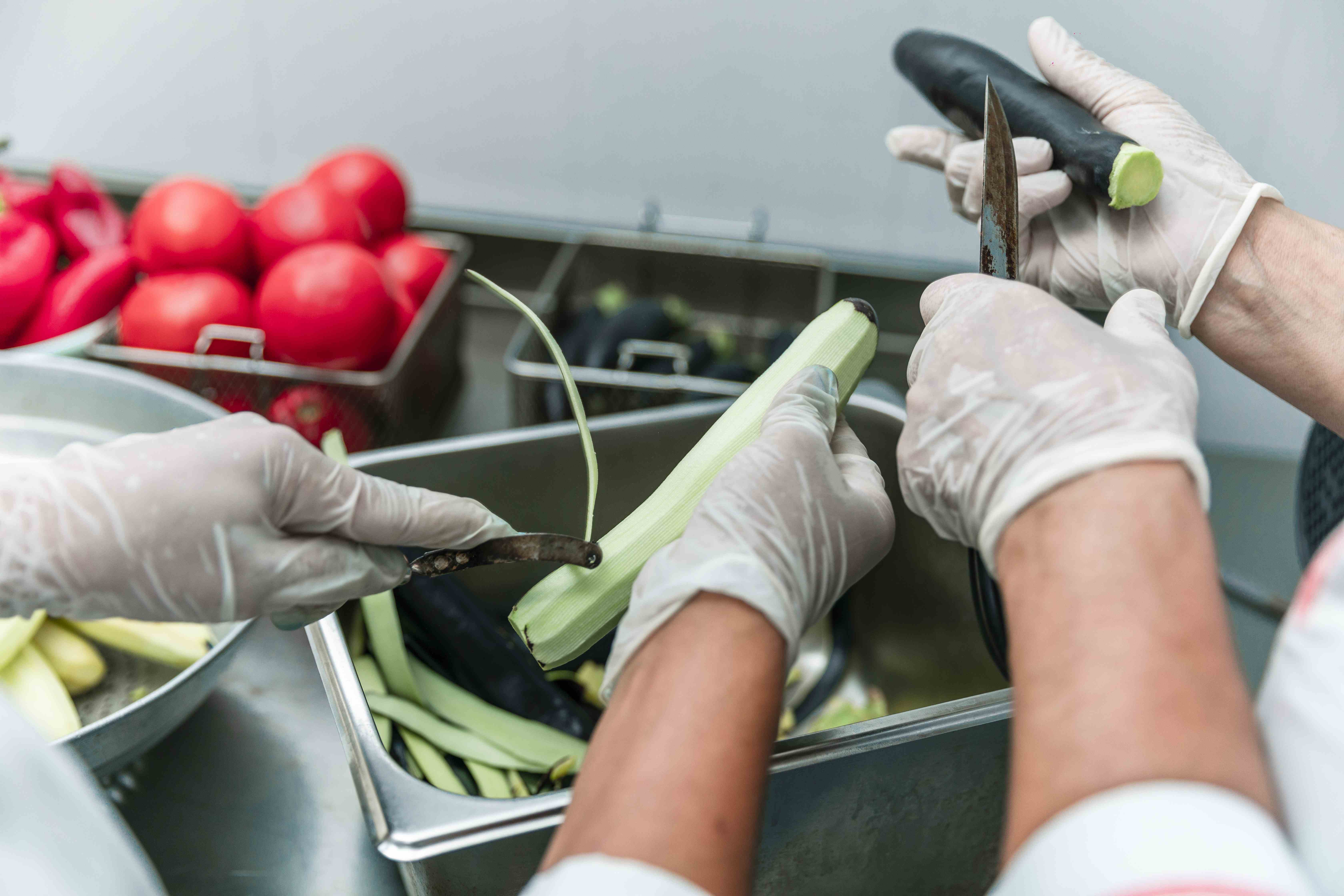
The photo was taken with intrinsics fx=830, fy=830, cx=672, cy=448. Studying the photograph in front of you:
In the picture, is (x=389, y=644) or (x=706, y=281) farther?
(x=706, y=281)

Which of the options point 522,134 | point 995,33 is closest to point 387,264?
point 522,134

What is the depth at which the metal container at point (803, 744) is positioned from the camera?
1.87ft

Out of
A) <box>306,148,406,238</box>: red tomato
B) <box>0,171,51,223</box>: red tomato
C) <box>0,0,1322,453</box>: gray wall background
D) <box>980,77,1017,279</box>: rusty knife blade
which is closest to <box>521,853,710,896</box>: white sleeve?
<box>980,77,1017,279</box>: rusty knife blade

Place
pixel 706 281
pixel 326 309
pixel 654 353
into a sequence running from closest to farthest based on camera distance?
pixel 326 309, pixel 654 353, pixel 706 281

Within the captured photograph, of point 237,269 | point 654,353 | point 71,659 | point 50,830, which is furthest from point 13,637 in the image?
point 654,353

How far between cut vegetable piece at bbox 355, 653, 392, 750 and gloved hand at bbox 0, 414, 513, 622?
0.13 m

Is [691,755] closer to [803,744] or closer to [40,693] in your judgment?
[803,744]

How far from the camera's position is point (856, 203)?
58.0 inches

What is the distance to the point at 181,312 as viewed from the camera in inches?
42.1

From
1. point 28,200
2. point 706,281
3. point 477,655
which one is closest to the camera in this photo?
point 477,655

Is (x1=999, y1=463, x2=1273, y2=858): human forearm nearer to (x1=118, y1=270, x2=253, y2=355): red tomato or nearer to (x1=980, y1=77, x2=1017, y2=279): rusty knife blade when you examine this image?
(x1=980, y1=77, x2=1017, y2=279): rusty knife blade

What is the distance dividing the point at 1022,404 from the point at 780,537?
0.17 m

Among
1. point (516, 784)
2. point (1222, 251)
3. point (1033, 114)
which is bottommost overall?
point (516, 784)

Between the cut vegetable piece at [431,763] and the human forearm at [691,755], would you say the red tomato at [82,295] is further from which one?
the human forearm at [691,755]
